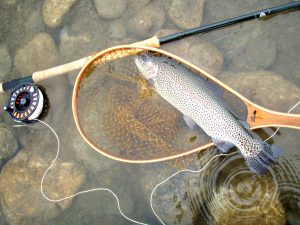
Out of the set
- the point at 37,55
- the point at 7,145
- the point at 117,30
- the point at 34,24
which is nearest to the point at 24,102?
the point at 7,145

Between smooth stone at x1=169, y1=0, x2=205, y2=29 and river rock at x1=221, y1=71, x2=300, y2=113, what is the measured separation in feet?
3.24

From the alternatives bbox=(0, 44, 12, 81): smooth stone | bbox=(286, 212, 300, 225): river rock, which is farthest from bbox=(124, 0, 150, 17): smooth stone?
bbox=(286, 212, 300, 225): river rock

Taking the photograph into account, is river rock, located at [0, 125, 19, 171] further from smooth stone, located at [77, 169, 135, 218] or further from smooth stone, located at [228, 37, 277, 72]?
smooth stone, located at [228, 37, 277, 72]

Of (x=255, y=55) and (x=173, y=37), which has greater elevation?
(x=173, y=37)

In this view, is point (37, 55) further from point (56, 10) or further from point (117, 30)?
point (117, 30)

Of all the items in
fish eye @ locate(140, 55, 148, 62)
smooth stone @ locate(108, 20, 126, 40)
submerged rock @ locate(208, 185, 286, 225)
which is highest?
smooth stone @ locate(108, 20, 126, 40)

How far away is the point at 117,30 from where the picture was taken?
4773 mm

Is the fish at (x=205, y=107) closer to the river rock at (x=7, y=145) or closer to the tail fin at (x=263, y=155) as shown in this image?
the tail fin at (x=263, y=155)

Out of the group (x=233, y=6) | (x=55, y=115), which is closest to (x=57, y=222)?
(x=55, y=115)

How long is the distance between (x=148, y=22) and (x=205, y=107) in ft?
5.74

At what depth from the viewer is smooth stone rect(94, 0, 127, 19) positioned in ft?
15.6

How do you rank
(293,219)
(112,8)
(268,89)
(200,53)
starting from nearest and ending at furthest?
(293,219) < (268,89) < (200,53) < (112,8)

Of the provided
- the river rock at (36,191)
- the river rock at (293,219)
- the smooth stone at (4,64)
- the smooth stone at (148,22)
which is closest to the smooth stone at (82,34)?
the smooth stone at (148,22)

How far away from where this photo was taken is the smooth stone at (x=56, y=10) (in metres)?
4.84
